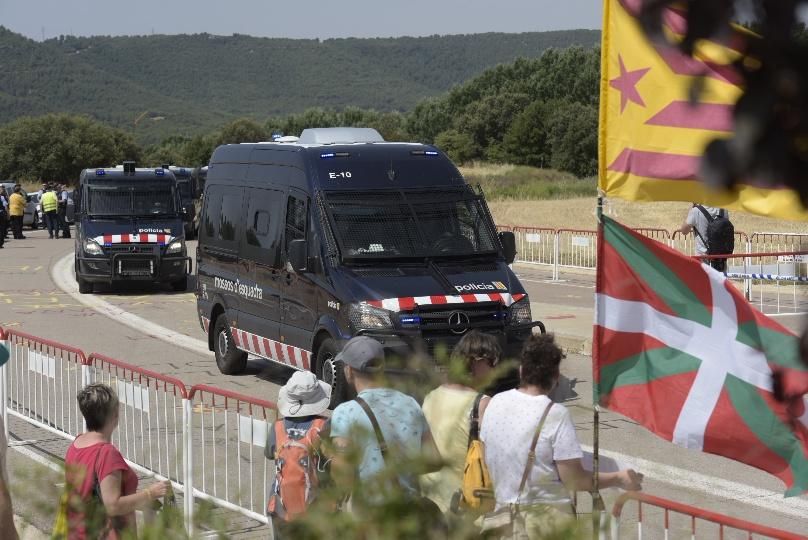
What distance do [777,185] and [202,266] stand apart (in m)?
12.7

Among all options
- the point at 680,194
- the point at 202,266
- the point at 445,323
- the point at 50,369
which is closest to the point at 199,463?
the point at 50,369

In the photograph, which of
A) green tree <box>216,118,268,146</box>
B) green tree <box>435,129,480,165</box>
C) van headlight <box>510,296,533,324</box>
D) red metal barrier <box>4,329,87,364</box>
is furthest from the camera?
green tree <box>216,118,268,146</box>

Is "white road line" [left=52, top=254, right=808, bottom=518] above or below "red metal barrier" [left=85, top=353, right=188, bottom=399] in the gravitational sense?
below

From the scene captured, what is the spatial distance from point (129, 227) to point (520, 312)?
13.2 metres

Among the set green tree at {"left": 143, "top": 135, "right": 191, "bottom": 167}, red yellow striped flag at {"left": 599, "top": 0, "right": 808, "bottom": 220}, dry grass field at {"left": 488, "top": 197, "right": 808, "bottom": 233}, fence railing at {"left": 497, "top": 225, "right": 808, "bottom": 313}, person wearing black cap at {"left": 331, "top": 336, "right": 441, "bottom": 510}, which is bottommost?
green tree at {"left": 143, "top": 135, "right": 191, "bottom": 167}

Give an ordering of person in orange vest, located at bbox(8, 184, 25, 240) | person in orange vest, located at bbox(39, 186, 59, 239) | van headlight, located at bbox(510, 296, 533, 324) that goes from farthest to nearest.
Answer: person in orange vest, located at bbox(39, 186, 59, 239)
person in orange vest, located at bbox(8, 184, 25, 240)
van headlight, located at bbox(510, 296, 533, 324)

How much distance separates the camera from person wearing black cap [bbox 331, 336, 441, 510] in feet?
9.46

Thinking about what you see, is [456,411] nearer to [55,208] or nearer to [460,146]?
[55,208]

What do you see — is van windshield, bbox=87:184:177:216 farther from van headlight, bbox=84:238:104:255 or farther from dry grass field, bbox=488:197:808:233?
dry grass field, bbox=488:197:808:233

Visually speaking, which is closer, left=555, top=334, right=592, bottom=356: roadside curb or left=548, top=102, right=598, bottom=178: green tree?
left=555, top=334, right=592, bottom=356: roadside curb

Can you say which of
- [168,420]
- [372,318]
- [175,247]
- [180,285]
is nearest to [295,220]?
[372,318]

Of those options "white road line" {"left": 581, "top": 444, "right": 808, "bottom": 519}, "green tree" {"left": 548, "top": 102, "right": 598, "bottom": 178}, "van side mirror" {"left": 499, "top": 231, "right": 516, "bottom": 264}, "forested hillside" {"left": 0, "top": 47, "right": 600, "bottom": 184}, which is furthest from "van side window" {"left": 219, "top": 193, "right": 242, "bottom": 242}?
"green tree" {"left": 548, "top": 102, "right": 598, "bottom": 178}

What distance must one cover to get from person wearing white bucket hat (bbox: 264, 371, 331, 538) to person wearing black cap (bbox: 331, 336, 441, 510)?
0.56 metres

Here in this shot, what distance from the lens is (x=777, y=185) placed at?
2000 mm
